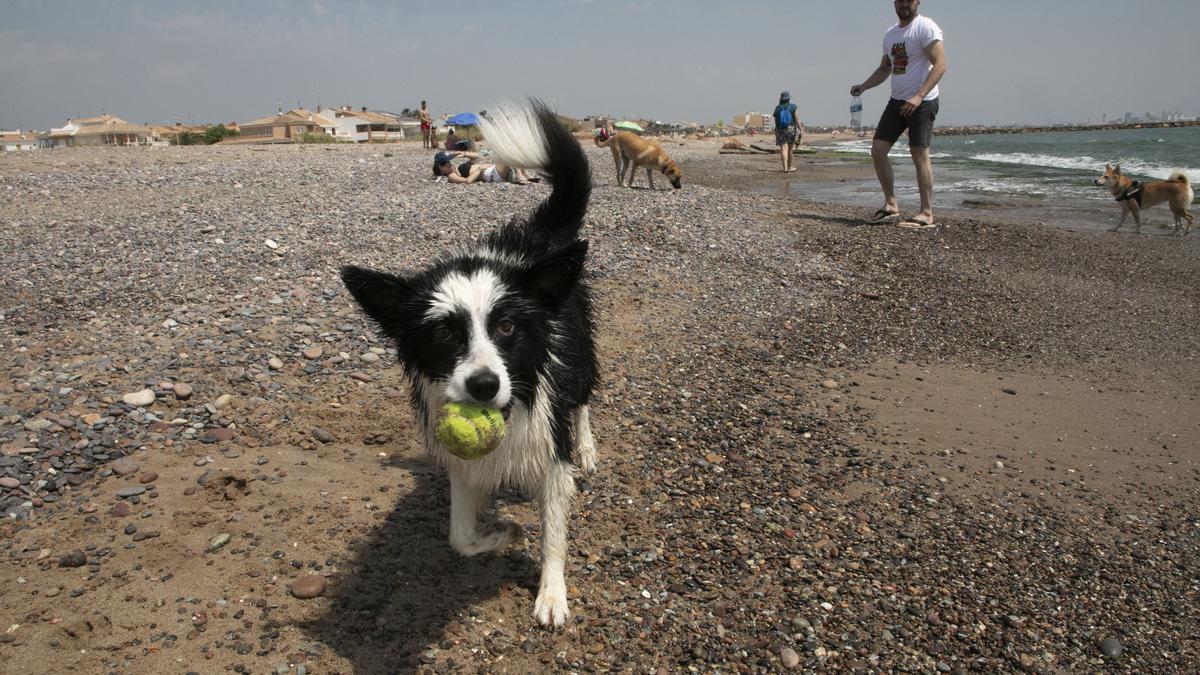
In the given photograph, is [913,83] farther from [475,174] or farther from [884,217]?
[475,174]

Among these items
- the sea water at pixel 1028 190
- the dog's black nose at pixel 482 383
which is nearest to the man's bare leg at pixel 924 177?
the sea water at pixel 1028 190

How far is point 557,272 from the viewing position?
287cm

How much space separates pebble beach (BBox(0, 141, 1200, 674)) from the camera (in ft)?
9.05

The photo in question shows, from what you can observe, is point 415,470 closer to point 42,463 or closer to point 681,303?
point 42,463

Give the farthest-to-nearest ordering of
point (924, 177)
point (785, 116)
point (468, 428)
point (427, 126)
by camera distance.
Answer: point (427, 126) < point (785, 116) < point (924, 177) < point (468, 428)

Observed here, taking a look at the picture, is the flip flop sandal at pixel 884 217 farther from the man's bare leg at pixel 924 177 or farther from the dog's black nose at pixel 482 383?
the dog's black nose at pixel 482 383

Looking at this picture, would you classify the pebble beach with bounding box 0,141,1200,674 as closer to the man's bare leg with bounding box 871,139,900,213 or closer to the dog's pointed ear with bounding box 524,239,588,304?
the dog's pointed ear with bounding box 524,239,588,304

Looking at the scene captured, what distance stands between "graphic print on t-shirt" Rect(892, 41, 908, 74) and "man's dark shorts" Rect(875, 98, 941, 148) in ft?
1.22

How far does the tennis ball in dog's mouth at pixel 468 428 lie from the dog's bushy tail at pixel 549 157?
1491 millimetres

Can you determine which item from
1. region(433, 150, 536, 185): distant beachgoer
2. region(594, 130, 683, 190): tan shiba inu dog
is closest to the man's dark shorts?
region(594, 130, 683, 190): tan shiba inu dog

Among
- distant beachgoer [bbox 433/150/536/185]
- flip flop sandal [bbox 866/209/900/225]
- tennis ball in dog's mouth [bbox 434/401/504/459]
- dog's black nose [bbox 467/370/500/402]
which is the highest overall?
distant beachgoer [bbox 433/150/536/185]

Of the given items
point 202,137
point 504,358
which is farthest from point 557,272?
point 202,137

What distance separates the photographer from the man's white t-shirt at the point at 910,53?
927 cm

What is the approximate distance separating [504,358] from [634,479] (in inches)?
59.3
